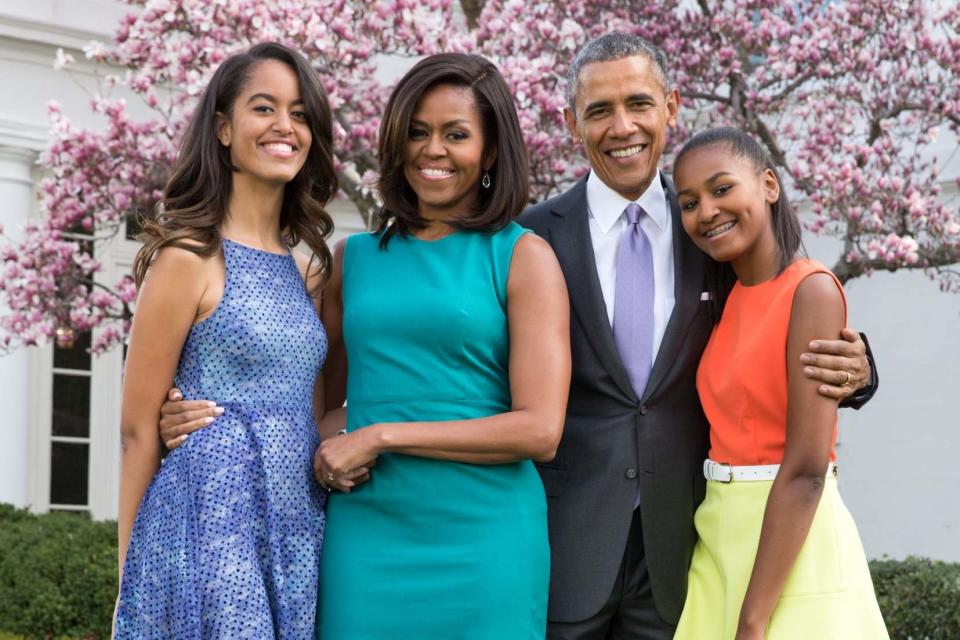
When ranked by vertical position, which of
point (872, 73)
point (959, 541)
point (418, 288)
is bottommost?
point (959, 541)

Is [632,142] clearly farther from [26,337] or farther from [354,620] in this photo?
[26,337]

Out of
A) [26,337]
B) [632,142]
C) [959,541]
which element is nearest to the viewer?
[632,142]

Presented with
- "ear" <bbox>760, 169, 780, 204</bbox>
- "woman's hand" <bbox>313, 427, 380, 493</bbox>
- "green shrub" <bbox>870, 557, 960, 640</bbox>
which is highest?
"ear" <bbox>760, 169, 780, 204</bbox>

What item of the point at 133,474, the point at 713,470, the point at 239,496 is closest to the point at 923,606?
the point at 713,470

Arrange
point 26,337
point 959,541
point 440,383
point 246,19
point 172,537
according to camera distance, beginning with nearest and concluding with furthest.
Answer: point 172,537, point 440,383, point 246,19, point 26,337, point 959,541

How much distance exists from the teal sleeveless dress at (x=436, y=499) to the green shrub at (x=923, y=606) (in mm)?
3551

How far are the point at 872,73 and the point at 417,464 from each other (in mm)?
5484

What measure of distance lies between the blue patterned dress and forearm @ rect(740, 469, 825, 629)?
1026 millimetres

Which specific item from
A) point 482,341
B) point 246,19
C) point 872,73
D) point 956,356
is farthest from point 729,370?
point 956,356

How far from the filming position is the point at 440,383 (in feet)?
10.9

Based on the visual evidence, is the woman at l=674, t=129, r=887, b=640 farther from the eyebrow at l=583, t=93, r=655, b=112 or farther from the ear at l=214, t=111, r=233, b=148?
the ear at l=214, t=111, r=233, b=148

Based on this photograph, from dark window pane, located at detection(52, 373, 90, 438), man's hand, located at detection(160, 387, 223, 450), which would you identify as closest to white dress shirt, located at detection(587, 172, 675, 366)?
man's hand, located at detection(160, 387, 223, 450)

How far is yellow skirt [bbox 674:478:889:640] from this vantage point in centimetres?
314

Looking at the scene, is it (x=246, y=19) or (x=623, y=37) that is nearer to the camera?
(x=623, y=37)
